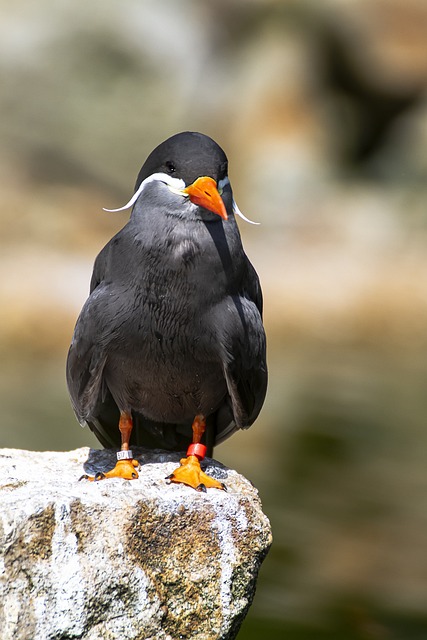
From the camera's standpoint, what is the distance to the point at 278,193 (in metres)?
17.8

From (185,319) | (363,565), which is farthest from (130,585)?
(363,565)

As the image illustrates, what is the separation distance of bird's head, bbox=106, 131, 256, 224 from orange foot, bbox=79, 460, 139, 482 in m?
1.32

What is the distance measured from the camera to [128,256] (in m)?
5.11

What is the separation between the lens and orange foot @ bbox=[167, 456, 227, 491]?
514 cm

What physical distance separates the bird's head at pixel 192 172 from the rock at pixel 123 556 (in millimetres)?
1412

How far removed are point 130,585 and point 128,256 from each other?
158 cm

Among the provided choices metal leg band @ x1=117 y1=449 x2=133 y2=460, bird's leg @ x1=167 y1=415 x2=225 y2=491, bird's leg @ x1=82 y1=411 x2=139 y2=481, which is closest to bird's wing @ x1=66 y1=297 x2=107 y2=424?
bird's leg @ x1=82 y1=411 x2=139 y2=481

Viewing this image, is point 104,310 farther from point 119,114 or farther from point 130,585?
point 119,114

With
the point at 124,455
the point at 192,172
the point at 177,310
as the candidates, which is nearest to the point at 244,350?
the point at 177,310

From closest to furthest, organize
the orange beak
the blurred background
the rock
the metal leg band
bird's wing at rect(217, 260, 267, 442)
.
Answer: the rock → the orange beak → bird's wing at rect(217, 260, 267, 442) → the metal leg band → the blurred background

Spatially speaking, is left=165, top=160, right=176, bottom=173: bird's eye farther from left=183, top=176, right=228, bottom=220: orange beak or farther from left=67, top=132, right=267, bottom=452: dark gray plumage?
left=183, top=176, right=228, bottom=220: orange beak

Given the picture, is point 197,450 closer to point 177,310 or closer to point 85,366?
point 85,366

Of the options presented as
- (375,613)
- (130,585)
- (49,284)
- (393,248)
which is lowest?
(130,585)

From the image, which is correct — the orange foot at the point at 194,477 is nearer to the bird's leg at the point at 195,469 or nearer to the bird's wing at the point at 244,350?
the bird's leg at the point at 195,469
